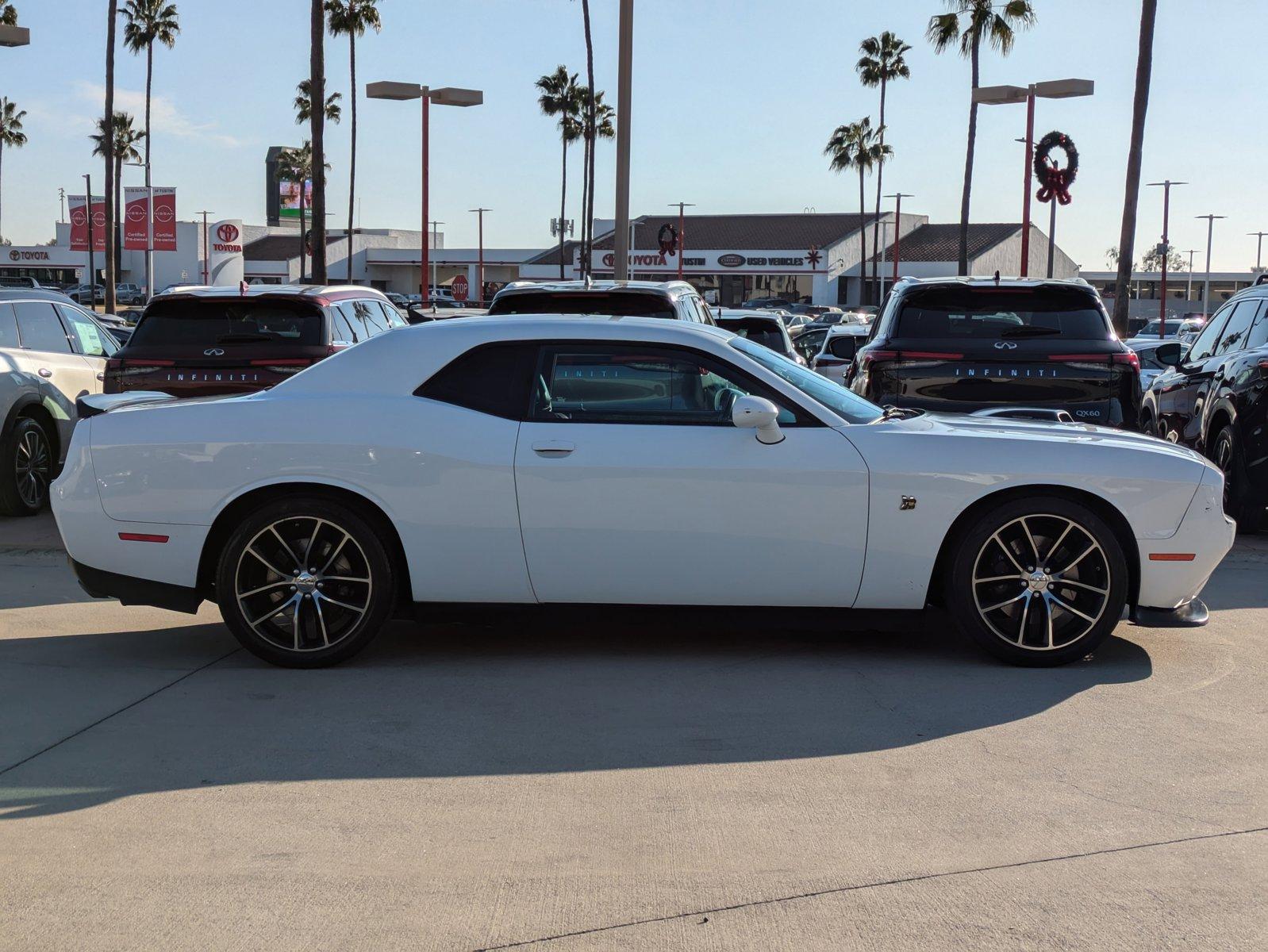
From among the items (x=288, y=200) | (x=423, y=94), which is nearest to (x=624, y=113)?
(x=423, y=94)

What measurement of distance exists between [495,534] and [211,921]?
2619 millimetres

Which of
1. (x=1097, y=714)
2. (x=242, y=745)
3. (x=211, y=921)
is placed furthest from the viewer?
(x=1097, y=714)

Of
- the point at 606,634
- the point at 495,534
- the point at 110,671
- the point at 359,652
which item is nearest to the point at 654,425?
the point at 495,534

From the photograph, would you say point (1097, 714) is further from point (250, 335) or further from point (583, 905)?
point (250, 335)

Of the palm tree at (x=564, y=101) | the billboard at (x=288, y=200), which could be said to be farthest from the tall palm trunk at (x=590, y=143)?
the billboard at (x=288, y=200)

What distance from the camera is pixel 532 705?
5.54 metres

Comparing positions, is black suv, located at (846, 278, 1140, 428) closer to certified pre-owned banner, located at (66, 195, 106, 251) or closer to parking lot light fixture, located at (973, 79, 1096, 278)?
parking lot light fixture, located at (973, 79, 1096, 278)

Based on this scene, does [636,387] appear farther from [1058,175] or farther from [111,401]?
[1058,175]

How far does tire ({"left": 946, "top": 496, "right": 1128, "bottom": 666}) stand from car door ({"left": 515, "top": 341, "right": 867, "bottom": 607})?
1.64ft

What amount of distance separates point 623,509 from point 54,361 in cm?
694

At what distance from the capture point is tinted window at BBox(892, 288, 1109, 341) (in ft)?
30.7

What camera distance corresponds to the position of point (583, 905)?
3.67 metres

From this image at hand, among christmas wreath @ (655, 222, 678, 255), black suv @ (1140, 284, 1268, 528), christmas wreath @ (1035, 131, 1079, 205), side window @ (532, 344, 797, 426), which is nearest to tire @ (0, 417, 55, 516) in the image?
side window @ (532, 344, 797, 426)

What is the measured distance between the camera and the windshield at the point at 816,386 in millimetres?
6223
